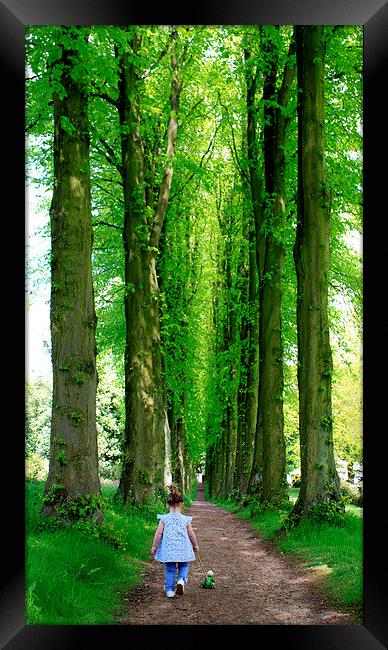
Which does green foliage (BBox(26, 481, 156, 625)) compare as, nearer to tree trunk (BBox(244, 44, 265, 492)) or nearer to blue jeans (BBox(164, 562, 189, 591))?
blue jeans (BBox(164, 562, 189, 591))

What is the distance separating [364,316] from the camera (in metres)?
6.31

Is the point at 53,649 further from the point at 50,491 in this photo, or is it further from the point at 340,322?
the point at 340,322

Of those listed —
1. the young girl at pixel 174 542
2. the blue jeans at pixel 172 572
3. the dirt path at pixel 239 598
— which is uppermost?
the young girl at pixel 174 542

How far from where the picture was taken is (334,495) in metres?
11.2

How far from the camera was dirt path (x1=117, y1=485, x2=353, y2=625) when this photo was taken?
6.94 metres

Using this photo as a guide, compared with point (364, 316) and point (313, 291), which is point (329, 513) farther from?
point (364, 316)

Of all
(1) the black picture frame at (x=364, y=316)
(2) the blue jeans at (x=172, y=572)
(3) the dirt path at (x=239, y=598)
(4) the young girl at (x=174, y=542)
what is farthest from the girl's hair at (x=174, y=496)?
(1) the black picture frame at (x=364, y=316)

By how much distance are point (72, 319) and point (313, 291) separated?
14.1 ft

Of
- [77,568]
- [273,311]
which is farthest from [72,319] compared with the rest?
[273,311]

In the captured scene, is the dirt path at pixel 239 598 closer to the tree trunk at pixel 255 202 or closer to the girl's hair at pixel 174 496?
the girl's hair at pixel 174 496

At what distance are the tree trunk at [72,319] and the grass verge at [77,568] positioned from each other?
334 millimetres

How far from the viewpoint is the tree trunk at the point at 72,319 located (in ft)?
29.4
